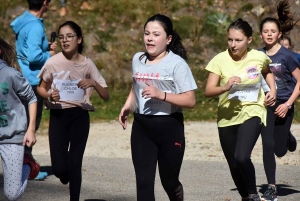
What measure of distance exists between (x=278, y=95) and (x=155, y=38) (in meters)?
2.47

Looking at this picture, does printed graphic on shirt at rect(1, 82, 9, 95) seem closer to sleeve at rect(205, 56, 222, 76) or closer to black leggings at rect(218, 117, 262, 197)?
sleeve at rect(205, 56, 222, 76)

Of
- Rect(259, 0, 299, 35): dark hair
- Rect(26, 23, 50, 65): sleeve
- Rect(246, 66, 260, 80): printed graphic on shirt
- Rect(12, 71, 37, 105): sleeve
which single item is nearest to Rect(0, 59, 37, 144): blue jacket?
Rect(12, 71, 37, 105): sleeve

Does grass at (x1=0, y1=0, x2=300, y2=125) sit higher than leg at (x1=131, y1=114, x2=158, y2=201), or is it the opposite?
grass at (x1=0, y1=0, x2=300, y2=125)

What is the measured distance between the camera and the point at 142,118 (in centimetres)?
598

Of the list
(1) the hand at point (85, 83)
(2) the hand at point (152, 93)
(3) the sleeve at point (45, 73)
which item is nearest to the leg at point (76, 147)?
(1) the hand at point (85, 83)

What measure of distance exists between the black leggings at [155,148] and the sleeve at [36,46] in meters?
2.61

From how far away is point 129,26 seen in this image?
17.8 metres

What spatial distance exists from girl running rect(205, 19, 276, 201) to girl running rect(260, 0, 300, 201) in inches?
29.6

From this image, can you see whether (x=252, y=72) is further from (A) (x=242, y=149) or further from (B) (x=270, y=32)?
(B) (x=270, y=32)

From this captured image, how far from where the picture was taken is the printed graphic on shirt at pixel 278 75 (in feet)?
26.1

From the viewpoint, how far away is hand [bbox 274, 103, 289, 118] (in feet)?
25.5

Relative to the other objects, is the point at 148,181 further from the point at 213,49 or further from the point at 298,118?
the point at 213,49

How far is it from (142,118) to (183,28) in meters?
11.8

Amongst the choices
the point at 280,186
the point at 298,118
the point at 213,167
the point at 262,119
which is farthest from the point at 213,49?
the point at 262,119
